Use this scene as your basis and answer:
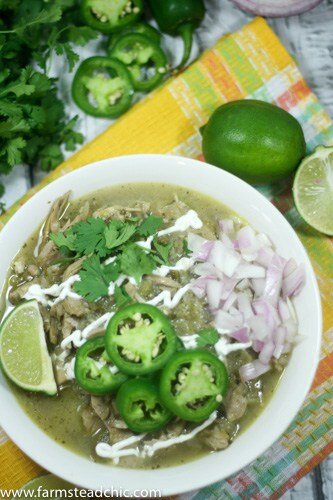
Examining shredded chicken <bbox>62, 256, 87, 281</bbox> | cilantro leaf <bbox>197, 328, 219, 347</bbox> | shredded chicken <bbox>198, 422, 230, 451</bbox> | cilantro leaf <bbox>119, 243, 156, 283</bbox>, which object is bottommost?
shredded chicken <bbox>198, 422, 230, 451</bbox>

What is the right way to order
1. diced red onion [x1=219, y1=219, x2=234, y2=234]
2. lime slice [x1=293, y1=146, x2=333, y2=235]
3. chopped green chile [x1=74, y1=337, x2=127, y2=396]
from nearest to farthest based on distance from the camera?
chopped green chile [x1=74, y1=337, x2=127, y2=396] < diced red onion [x1=219, y1=219, x2=234, y2=234] < lime slice [x1=293, y1=146, x2=333, y2=235]

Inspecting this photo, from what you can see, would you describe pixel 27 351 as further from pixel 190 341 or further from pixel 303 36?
pixel 303 36

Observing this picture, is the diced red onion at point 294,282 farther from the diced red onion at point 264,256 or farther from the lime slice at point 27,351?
the lime slice at point 27,351

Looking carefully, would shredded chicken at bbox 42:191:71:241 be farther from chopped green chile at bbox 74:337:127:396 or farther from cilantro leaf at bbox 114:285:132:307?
chopped green chile at bbox 74:337:127:396

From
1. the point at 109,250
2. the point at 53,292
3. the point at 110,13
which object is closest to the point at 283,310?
the point at 109,250

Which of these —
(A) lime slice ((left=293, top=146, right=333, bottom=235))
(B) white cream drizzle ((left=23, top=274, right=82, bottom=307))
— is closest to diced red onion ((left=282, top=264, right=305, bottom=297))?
(A) lime slice ((left=293, top=146, right=333, bottom=235))

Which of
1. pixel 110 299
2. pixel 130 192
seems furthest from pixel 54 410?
pixel 130 192

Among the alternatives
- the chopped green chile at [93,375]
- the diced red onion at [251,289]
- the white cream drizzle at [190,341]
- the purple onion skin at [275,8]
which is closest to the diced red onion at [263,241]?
the diced red onion at [251,289]
